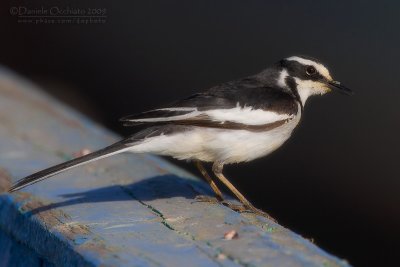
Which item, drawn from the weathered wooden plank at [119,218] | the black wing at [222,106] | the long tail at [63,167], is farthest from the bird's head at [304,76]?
the long tail at [63,167]

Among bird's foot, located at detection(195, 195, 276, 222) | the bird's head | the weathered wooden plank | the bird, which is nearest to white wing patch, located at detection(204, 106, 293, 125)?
the bird

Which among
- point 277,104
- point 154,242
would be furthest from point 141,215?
point 277,104

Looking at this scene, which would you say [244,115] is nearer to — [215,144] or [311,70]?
[215,144]

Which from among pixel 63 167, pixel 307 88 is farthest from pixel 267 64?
pixel 63 167

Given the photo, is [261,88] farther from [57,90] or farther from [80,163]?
[57,90]

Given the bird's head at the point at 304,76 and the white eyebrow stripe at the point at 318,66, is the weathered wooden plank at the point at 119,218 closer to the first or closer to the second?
the bird's head at the point at 304,76

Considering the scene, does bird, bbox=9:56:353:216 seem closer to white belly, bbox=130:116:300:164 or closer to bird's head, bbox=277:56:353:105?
white belly, bbox=130:116:300:164
